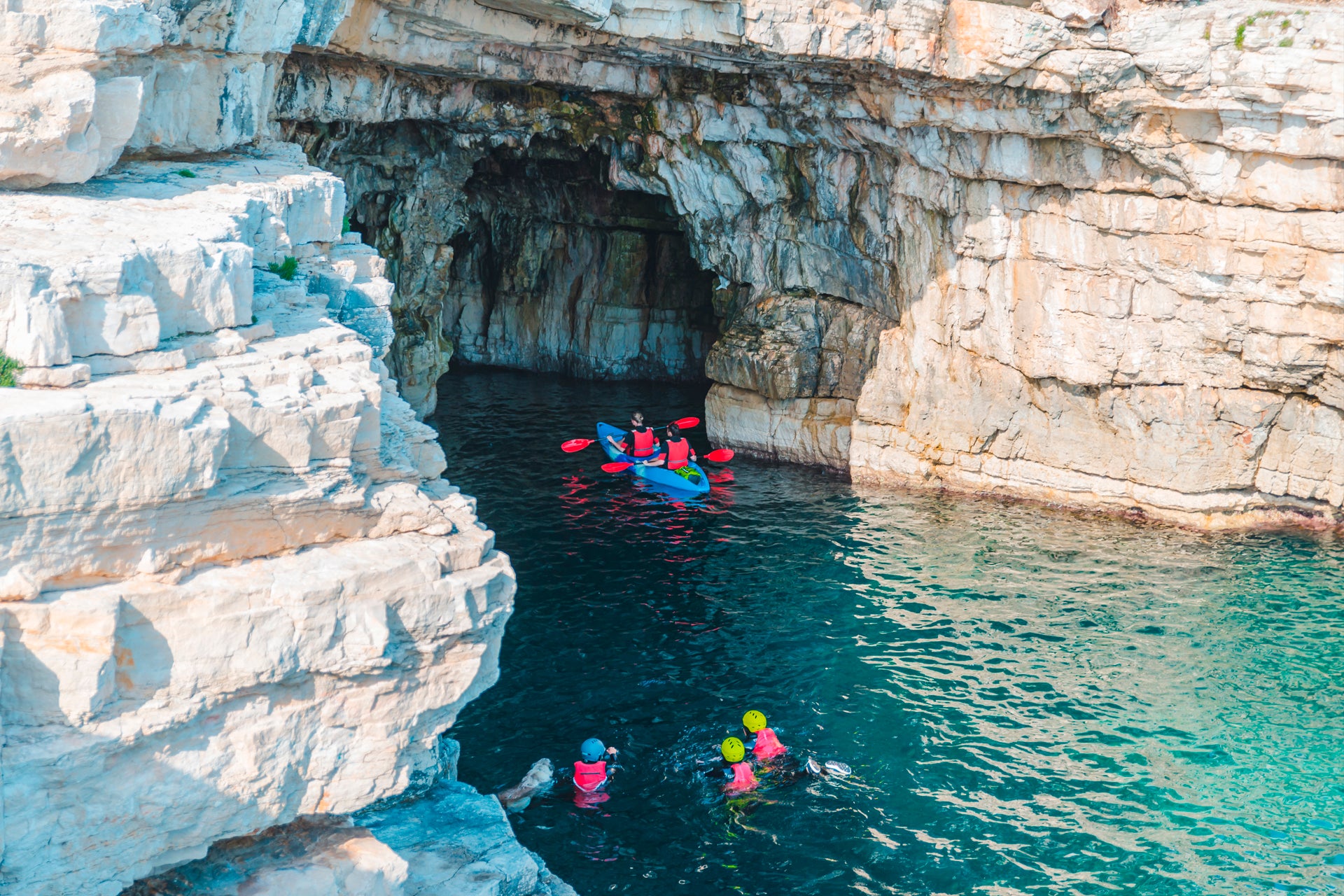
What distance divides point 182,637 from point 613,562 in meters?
14.4

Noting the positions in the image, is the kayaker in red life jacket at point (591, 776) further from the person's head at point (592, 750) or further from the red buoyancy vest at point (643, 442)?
the red buoyancy vest at point (643, 442)

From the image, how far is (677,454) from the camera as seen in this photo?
27.4m

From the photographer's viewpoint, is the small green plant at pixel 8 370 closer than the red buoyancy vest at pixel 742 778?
Yes

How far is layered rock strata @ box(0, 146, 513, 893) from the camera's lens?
8.01m

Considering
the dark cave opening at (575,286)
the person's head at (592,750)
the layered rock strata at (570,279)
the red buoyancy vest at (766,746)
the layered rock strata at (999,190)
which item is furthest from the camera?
the dark cave opening at (575,286)

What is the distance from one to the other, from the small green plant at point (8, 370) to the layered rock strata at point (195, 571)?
64 millimetres

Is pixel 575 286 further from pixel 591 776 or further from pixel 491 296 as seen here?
pixel 591 776

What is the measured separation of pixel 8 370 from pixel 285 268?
164 inches

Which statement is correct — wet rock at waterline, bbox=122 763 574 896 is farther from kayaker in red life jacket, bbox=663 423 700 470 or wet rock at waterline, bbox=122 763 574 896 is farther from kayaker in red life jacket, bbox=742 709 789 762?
kayaker in red life jacket, bbox=663 423 700 470

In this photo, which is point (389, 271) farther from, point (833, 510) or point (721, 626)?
point (721, 626)

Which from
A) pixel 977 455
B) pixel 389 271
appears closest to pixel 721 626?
pixel 977 455

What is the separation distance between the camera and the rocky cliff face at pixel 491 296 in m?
8.45

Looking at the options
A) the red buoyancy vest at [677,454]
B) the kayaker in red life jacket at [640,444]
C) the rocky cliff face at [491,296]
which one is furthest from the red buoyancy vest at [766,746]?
the kayaker in red life jacket at [640,444]

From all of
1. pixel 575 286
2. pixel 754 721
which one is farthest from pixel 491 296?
pixel 754 721
